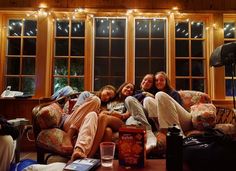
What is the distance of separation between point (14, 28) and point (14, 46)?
303mm

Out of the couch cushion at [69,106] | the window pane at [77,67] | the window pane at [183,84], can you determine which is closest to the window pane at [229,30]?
the window pane at [183,84]

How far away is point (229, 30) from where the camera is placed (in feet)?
12.8

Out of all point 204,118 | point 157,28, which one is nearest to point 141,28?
point 157,28

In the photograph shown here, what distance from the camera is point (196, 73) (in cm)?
386

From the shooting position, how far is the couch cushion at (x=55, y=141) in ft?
6.63

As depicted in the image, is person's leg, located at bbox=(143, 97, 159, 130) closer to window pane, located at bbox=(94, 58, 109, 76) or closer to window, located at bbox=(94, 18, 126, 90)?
window, located at bbox=(94, 18, 126, 90)

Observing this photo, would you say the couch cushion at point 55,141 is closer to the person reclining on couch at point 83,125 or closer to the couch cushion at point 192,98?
the person reclining on couch at point 83,125

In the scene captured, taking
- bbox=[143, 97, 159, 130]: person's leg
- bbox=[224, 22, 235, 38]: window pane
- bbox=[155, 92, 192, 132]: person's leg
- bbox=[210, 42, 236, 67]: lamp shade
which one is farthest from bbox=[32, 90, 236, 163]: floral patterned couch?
bbox=[224, 22, 235, 38]: window pane

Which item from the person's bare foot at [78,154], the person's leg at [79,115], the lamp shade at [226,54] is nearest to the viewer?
the person's bare foot at [78,154]

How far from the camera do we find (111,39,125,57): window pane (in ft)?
12.6

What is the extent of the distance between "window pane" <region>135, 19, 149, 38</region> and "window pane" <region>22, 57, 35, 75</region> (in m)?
1.78

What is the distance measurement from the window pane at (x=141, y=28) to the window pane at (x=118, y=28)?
235mm

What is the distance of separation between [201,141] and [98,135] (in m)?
0.93

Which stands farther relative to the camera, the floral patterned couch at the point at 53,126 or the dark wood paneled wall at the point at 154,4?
the dark wood paneled wall at the point at 154,4
